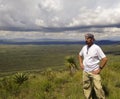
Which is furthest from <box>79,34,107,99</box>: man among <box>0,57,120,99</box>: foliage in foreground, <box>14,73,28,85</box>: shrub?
<box>14,73,28,85</box>: shrub

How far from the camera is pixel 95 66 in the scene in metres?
8.19

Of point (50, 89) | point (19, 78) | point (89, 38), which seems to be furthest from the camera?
point (19, 78)

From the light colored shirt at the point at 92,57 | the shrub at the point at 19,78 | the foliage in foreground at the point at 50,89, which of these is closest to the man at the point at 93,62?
the light colored shirt at the point at 92,57

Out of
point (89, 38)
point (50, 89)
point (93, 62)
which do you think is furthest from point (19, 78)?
point (89, 38)

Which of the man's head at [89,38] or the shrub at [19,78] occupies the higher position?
the man's head at [89,38]

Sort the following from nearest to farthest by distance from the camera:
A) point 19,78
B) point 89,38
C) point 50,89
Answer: point 89,38 < point 50,89 < point 19,78

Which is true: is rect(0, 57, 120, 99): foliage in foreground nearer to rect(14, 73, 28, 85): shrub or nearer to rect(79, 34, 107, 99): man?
rect(14, 73, 28, 85): shrub

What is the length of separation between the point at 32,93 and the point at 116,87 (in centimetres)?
318

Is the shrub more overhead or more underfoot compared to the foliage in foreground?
more overhead

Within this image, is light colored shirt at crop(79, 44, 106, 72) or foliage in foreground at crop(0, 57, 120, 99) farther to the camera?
foliage in foreground at crop(0, 57, 120, 99)

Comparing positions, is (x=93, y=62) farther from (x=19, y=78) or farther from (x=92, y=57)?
(x=19, y=78)

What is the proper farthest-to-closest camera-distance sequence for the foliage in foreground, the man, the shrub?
1. the shrub
2. the foliage in foreground
3. the man

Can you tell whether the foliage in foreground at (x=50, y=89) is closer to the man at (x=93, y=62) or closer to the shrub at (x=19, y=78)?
the shrub at (x=19, y=78)

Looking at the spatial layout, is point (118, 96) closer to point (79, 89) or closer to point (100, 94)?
point (100, 94)
